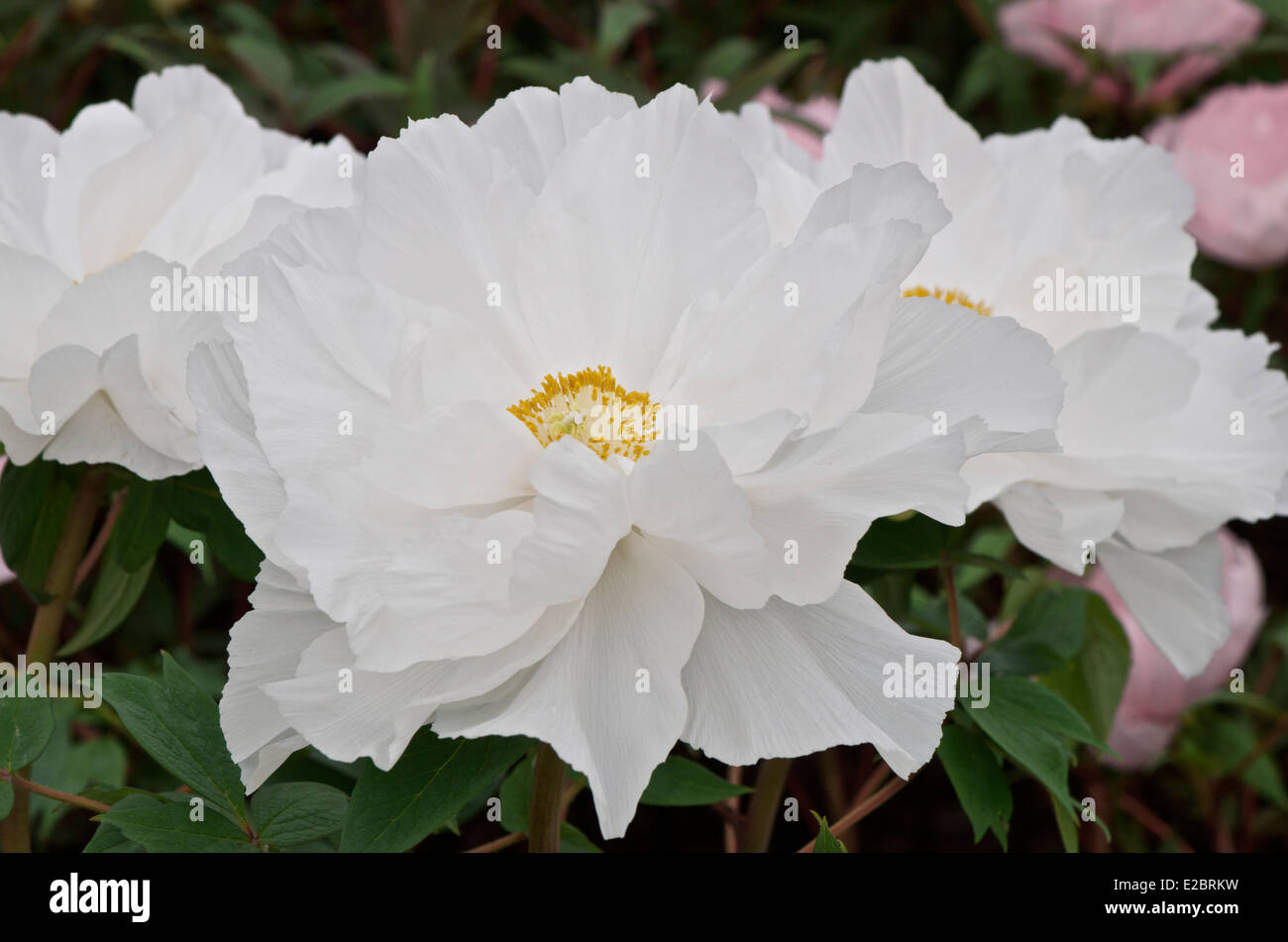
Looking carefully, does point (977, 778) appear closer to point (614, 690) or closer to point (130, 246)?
point (614, 690)

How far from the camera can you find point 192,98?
21.0 inches

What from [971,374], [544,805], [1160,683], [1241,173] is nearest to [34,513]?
[544,805]

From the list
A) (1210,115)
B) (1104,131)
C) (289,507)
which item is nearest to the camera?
(289,507)

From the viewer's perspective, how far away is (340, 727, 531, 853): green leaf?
1.16 ft

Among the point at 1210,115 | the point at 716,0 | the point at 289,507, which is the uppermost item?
the point at 716,0

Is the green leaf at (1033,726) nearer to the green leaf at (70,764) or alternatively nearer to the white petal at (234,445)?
the white petal at (234,445)

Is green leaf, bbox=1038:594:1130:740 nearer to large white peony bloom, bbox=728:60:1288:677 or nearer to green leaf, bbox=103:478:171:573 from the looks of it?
large white peony bloom, bbox=728:60:1288:677

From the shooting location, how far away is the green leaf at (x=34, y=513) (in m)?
0.49

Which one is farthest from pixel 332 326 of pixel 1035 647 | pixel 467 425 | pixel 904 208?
pixel 1035 647

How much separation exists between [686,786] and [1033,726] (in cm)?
12

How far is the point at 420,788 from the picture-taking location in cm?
36

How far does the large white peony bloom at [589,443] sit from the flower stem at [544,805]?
4cm
